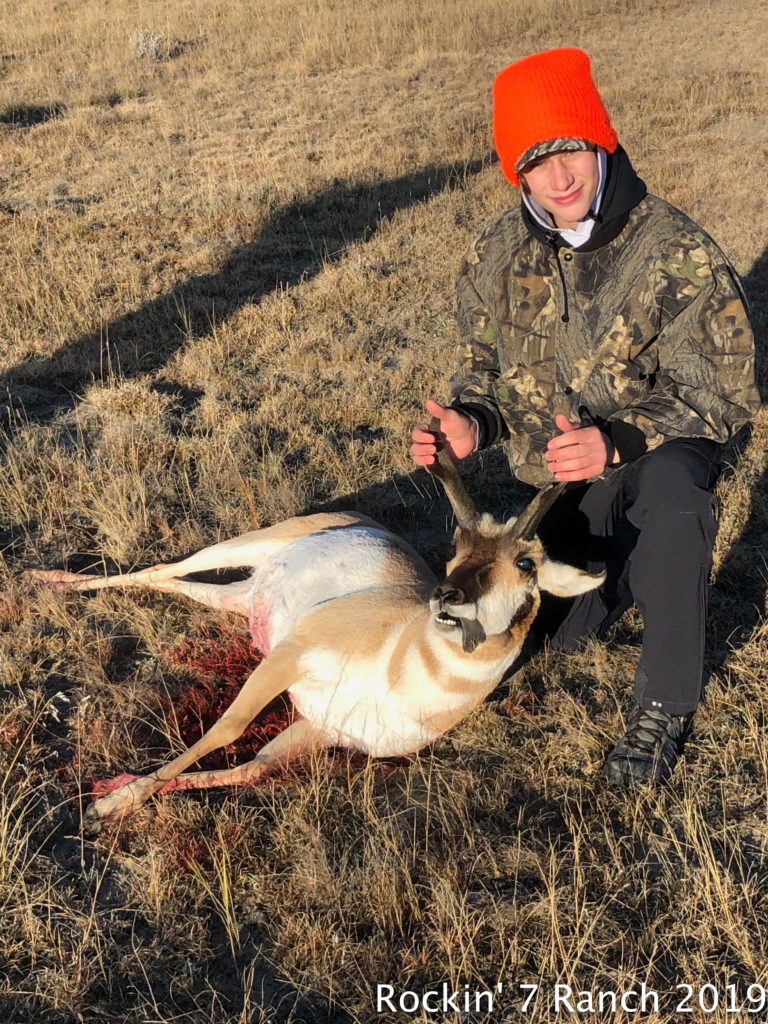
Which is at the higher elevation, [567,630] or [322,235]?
[322,235]

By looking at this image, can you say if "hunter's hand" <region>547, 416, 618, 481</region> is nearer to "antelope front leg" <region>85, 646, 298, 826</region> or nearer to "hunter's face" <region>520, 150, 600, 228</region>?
"hunter's face" <region>520, 150, 600, 228</region>

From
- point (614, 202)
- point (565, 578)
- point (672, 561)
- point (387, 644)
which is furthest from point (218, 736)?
point (614, 202)

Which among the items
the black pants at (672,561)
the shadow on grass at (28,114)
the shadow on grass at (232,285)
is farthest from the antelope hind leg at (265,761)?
the shadow on grass at (28,114)

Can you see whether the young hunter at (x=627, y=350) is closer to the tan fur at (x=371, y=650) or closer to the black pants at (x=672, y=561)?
the black pants at (x=672, y=561)

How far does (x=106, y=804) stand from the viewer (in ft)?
11.2

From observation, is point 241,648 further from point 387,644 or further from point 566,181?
point 566,181

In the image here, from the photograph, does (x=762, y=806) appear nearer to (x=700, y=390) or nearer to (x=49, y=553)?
(x=700, y=390)

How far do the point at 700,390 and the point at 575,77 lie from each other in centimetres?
132

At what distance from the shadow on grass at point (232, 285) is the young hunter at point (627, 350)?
12.0 ft

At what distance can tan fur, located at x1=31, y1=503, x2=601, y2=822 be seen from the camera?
11.2 ft

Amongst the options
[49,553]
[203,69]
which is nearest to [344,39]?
[203,69]

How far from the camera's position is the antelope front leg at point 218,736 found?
3.40 m

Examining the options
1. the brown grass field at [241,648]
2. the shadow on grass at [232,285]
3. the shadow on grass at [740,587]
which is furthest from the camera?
the shadow on grass at [232,285]

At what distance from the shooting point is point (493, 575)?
3.36 meters
